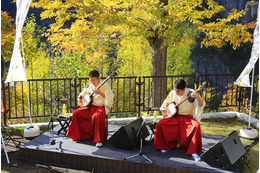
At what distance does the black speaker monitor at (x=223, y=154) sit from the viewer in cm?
361

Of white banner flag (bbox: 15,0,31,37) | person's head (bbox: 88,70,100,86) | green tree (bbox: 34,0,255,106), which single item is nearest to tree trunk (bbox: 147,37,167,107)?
green tree (bbox: 34,0,255,106)

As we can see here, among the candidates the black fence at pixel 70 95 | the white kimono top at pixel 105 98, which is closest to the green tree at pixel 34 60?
the black fence at pixel 70 95

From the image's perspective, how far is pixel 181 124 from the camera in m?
4.21

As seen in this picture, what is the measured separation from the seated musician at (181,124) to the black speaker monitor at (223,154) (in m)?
0.35

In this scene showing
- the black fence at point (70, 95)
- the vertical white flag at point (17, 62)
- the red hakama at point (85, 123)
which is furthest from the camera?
the black fence at point (70, 95)

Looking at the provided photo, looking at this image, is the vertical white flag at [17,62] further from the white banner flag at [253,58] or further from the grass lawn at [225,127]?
the white banner flag at [253,58]

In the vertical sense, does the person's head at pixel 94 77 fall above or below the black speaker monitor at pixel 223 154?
above

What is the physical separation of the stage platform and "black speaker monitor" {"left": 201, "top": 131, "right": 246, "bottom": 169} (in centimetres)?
8

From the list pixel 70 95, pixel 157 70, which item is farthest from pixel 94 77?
pixel 157 70

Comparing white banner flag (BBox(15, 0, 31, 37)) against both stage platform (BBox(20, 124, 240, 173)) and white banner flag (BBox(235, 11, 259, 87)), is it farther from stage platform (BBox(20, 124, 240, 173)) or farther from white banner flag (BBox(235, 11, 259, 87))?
white banner flag (BBox(235, 11, 259, 87))

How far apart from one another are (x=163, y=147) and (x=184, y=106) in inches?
30.5

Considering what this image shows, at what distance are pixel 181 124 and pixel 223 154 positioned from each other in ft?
2.72

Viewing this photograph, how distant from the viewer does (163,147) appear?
14.0ft

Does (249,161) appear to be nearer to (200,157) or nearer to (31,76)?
(200,157)
